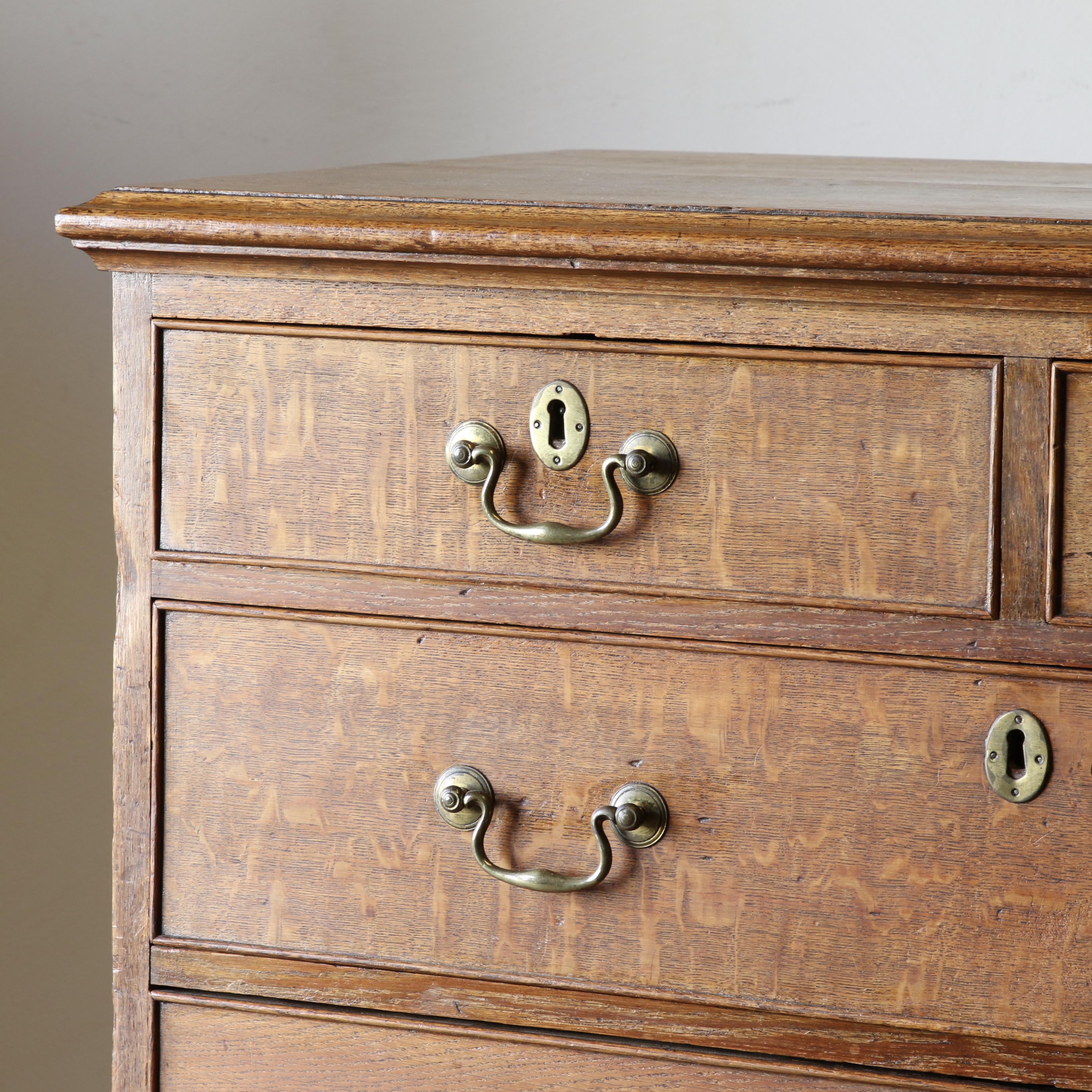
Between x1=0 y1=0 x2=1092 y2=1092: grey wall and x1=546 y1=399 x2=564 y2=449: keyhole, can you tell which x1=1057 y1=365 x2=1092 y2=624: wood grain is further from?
x1=0 y1=0 x2=1092 y2=1092: grey wall

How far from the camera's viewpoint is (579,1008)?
0.79 m

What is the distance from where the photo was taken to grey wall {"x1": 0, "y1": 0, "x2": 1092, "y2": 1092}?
1.50m

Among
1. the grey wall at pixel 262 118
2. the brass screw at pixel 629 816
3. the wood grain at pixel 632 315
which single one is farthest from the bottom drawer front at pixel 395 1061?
the grey wall at pixel 262 118

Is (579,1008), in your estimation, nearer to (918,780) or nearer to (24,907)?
Result: (918,780)

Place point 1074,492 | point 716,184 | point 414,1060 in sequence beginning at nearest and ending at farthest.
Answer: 1. point 1074,492
2. point 414,1060
3. point 716,184

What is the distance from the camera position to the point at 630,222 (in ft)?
2.36

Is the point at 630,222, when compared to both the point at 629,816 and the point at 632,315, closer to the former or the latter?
the point at 632,315

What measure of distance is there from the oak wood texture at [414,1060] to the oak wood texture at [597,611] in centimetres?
24

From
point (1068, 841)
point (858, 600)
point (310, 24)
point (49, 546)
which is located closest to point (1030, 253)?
point (858, 600)

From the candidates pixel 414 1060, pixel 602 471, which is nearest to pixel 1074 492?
pixel 602 471

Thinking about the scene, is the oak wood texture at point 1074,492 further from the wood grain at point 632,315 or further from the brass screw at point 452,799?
the brass screw at point 452,799

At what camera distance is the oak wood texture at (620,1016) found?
0.75 m

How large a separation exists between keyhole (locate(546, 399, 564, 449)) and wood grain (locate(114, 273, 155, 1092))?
0.75ft

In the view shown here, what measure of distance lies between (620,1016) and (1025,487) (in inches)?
14.2
